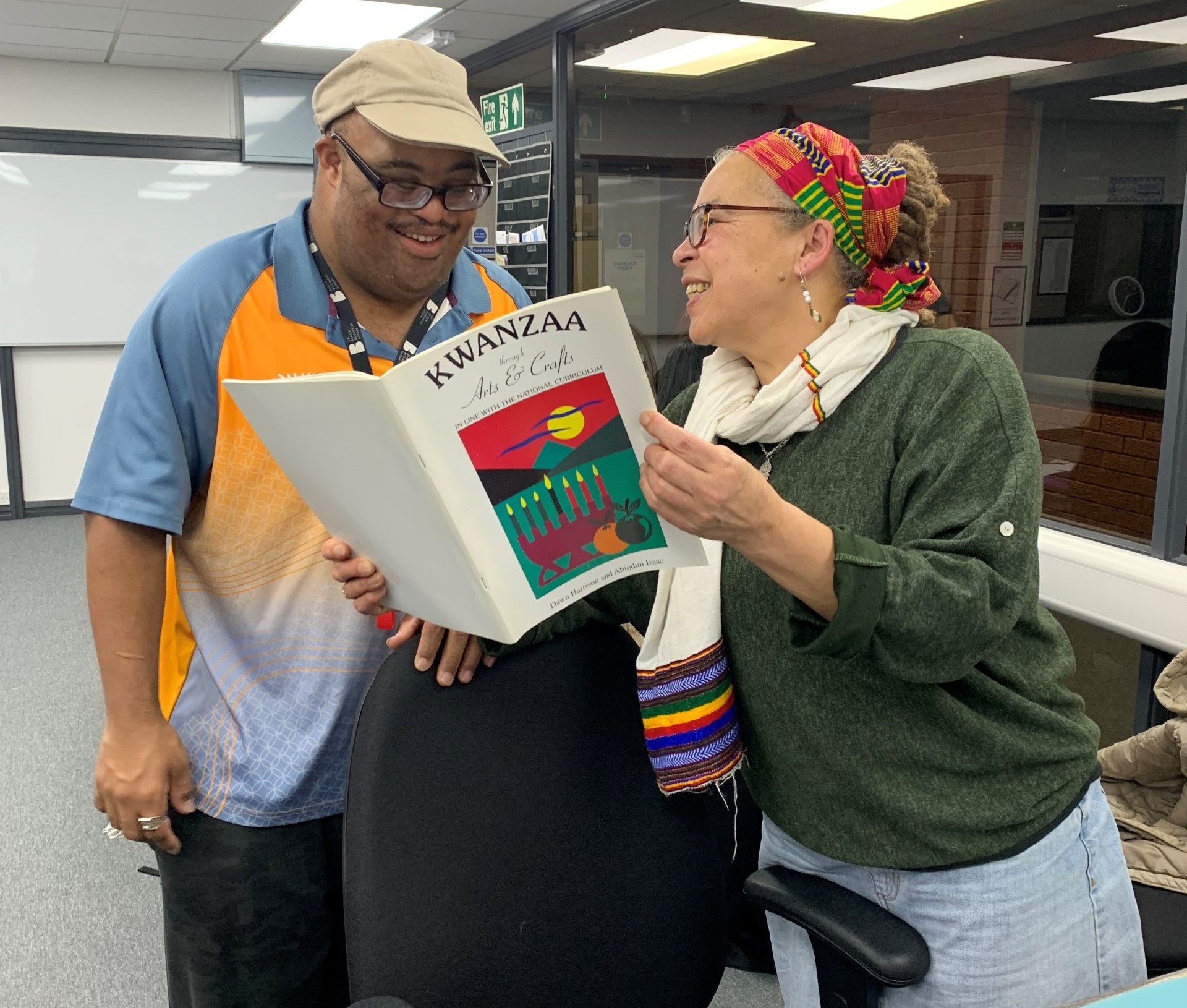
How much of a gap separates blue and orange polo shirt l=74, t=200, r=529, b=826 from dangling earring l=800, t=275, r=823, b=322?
1.88 feet

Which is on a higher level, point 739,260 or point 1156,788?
point 739,260

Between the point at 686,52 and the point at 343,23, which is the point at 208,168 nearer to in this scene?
the point at 343,23

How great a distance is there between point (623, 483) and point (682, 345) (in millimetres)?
2071

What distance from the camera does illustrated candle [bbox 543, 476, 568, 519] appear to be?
1.01 meters

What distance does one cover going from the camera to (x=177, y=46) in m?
5.69

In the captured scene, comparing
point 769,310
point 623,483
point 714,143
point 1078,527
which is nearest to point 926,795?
point 623,483

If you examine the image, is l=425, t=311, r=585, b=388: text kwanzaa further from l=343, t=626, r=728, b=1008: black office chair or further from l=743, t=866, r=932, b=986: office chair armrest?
l=743, t=866, r=932, b=986: office chair armrest

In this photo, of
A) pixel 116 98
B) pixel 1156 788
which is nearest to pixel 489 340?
pixel 1156 788

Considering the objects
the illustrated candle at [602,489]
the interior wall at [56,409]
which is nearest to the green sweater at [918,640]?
the illustrated candle at [602,489]

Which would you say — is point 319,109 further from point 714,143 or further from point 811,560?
point 714,143

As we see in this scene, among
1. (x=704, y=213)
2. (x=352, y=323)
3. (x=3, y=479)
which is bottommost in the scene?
(x=3, y=479)

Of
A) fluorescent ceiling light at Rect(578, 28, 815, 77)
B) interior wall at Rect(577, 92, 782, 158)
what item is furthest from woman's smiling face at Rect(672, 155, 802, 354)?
interior wall at Rect(577, 92, 782, 158)

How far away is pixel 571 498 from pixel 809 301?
16.9 inches

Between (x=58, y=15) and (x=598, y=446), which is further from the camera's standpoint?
(x=58, y=15)
